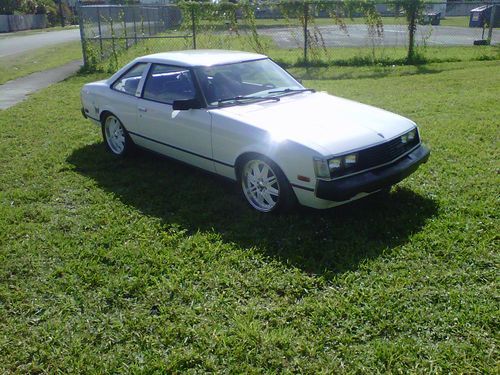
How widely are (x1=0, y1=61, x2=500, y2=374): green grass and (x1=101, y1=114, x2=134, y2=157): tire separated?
0.30 metres

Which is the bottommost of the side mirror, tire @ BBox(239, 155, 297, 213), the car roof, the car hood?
tire @ BBox(239, 155, 297, 213)

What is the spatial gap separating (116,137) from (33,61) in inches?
577

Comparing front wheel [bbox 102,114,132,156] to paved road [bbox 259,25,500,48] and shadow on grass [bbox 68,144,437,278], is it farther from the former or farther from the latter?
paved road [bbox 259,25,500,48]

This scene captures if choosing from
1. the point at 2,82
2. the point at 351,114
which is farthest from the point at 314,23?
the point at 351,114

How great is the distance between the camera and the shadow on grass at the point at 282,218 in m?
4.03

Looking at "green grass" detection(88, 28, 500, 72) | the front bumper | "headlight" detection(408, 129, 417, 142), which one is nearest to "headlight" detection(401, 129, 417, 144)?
"headlight" detection(408, 129, 417, 142)

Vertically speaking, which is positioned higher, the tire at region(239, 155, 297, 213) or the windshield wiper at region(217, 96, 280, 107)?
the windshield wiper at region(217, 96, 280, 107)

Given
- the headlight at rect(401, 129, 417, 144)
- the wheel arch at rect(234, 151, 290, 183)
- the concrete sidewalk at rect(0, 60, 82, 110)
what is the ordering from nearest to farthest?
the wheel arch at rect(234, 151, 290, 183) < the headlight at rect(401, 129, 417, 144) < the concrete sidewalk at rect(0, 60, 82, 110)

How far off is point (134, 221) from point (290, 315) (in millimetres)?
2034

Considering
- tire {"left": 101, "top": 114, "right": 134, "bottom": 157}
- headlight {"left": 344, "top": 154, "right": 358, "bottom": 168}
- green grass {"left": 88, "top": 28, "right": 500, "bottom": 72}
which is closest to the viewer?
headlight {"left": 344, "top": 154, "right": 358, "bottom": 168}

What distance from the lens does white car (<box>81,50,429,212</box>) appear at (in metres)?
4.27

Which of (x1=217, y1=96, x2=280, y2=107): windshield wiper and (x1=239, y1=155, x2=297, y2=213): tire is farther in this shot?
(x1=217, y1=96, x2=280, y2=107): windshield wiper

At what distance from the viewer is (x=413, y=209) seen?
15.4 feet

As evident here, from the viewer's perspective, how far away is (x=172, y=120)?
5.45 metres
